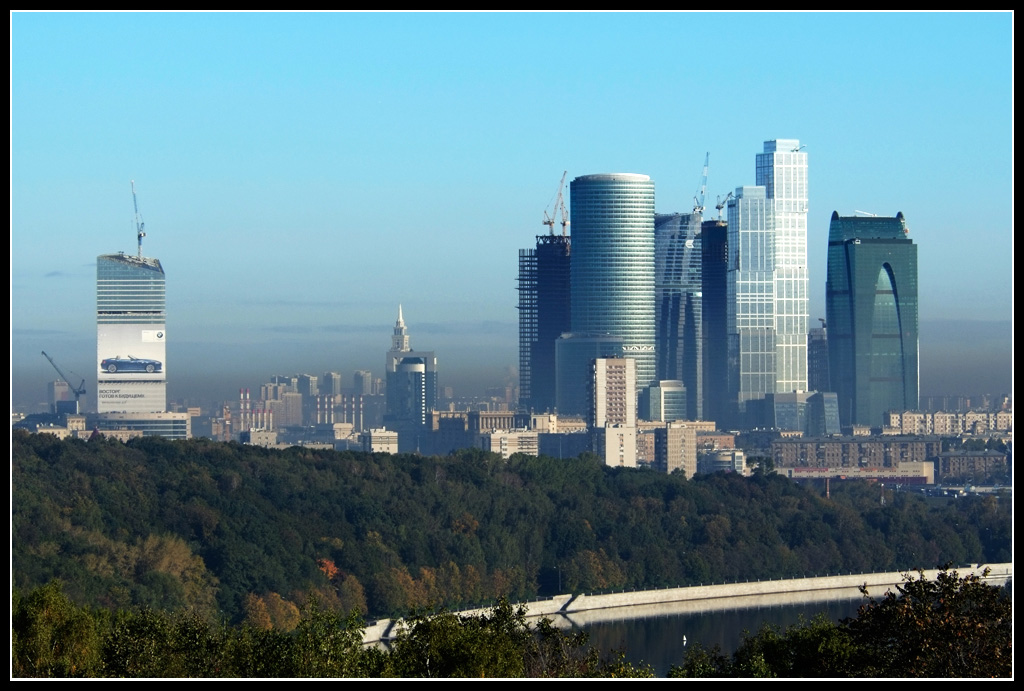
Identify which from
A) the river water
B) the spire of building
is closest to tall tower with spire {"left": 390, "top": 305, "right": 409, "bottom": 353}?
the spire of building

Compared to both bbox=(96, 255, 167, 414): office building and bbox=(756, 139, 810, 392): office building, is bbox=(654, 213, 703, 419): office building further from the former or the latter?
bbox=(96, 255, 167, 414): office building

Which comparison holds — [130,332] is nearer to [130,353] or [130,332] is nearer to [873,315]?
[130,353]

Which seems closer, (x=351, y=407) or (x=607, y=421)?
(x=607, y=421)

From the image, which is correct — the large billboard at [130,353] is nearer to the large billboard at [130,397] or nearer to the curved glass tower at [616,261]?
the large billboard at [130,397]
